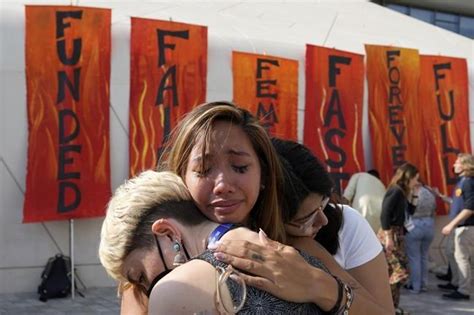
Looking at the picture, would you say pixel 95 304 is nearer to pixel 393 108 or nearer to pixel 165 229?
pixel 393 108

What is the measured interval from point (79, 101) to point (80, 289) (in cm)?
235

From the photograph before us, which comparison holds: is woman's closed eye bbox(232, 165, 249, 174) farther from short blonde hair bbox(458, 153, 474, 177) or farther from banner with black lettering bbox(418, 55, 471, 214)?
banner with black lettering bbox(418, 55, 471, 214)

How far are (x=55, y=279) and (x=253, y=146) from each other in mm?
6205

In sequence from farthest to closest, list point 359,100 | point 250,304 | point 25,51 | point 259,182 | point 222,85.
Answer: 1. point 359,100
2. point 222,85
3. point 25,51
4. point 259,182
5. point 250,304

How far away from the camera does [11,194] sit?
24.1 feet

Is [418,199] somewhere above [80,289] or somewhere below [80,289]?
above

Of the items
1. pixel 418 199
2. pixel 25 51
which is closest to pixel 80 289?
pixel 25 51

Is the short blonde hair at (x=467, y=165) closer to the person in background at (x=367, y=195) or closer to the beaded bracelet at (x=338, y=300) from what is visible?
the person in background at (x=367, y=195)

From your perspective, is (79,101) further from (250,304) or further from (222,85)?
(250,304)

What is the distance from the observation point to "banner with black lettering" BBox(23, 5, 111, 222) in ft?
23.9

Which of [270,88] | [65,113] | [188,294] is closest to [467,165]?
[270,88]

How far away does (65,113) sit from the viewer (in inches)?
291

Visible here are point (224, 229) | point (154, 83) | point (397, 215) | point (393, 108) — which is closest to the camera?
point (224, 229)

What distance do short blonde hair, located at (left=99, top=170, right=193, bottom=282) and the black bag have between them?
19.7ft
